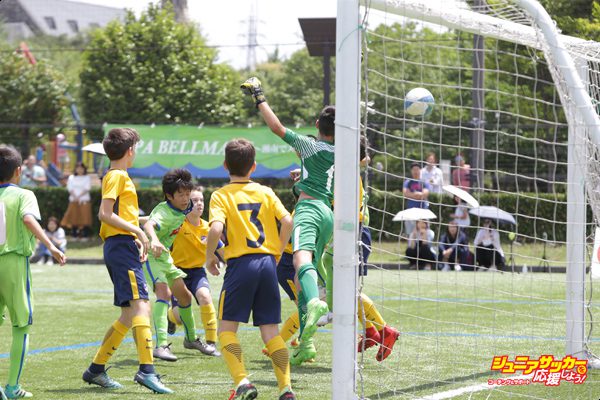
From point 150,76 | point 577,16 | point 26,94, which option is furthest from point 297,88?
point 577,16

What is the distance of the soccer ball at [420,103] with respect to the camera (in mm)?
7578

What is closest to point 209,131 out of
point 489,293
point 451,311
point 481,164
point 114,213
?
point 481,164

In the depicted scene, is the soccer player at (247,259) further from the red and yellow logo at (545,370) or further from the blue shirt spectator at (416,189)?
the blue shirt spectator at (416,189)

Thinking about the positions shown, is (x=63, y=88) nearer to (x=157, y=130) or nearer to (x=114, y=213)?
(x=157, y=130)

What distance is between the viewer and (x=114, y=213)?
20.7 feet

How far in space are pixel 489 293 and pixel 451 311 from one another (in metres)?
2.43

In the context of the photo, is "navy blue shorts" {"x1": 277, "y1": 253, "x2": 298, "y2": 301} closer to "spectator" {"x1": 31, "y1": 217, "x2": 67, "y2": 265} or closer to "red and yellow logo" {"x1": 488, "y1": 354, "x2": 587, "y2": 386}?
"red and yellow logo" {"x1": 488, "y1": 354, "x2": 587, "y2": 386}

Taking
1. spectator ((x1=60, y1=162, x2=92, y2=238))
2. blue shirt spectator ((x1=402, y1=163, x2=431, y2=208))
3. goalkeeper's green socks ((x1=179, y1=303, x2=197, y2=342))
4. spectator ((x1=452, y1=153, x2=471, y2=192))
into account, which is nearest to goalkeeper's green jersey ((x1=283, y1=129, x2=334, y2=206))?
goalkeeper's green socks ((x1=179, y1=303, x2=197, y2=342))

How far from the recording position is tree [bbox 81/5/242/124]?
2916 cm

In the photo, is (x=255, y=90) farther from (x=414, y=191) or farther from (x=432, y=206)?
(x=432, y=206)

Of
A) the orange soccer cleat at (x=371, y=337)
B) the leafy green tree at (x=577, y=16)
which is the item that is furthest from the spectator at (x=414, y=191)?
the orange soccer cleat at (x=371, y=337)

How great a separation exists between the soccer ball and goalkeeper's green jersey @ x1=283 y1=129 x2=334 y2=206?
1.07m

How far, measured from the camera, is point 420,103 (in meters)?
7.62

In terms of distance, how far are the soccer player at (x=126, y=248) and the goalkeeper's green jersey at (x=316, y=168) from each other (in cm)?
120
